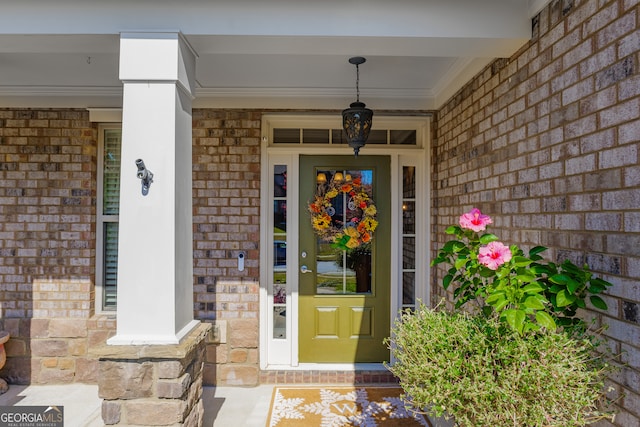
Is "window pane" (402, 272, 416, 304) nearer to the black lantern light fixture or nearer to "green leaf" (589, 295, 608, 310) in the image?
the black lantern light fixture

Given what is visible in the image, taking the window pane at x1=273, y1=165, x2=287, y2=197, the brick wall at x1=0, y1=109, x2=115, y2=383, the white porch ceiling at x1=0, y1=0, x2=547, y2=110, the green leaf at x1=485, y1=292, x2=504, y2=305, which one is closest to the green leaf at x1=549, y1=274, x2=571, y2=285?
the green leaf at x1=485, y1=292, x2=504, y2=305

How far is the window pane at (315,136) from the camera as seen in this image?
138 inches

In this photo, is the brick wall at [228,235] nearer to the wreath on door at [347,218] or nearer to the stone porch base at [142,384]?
the wreath on door at [347,218]

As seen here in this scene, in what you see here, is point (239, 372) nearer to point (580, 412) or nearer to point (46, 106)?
point (580, 412)

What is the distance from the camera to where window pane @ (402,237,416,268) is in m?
3.54

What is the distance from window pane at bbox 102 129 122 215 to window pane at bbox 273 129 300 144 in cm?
142

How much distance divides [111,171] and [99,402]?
6.40 feet

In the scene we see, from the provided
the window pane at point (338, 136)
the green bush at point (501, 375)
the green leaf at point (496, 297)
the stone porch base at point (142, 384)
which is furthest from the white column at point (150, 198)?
the window pane at point (338, 136)

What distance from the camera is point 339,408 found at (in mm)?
2891

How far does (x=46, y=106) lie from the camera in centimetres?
329

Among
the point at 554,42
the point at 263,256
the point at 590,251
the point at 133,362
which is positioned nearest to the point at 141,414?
the point at 133,362

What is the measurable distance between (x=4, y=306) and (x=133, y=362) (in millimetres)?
2375

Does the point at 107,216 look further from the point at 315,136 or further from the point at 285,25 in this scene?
the point at 285,25

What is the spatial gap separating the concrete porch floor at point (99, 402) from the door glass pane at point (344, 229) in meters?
1.06
